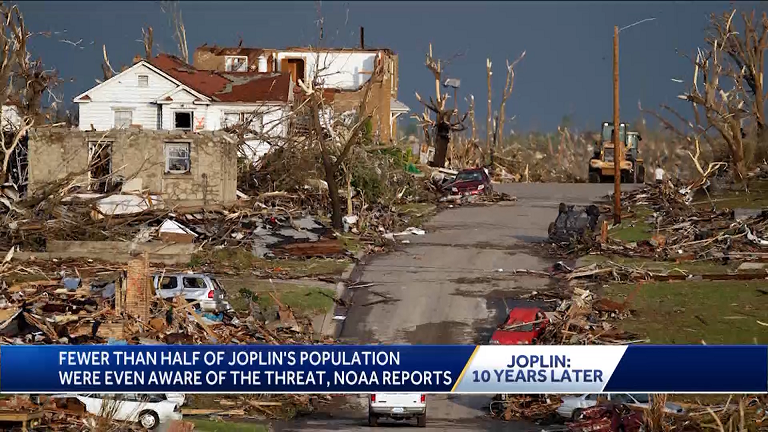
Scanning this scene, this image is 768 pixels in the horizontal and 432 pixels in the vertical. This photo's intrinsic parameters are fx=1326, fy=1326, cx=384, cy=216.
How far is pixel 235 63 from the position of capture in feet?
232

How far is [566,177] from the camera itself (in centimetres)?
8600

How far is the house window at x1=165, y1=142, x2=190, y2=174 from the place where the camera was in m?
50.5

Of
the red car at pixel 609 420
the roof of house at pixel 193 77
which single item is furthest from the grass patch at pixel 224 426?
the roof of house at pixel 193 77

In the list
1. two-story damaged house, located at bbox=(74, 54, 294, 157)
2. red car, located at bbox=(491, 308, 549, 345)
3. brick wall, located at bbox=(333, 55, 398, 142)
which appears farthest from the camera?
brick wall, located at bbox=(333, 55, 398, 142)

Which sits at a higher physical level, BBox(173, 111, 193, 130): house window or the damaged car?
BBox(173, 111, 193, 130): house window

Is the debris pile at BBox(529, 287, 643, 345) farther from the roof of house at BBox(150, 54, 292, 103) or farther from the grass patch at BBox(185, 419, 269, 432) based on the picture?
the roof of house at BBox(150, 54, 292, 103)

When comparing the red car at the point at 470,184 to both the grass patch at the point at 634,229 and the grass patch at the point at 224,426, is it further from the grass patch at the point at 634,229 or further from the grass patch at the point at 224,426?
the grass patch at the point at 224,426

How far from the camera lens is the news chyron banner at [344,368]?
18.6 metres

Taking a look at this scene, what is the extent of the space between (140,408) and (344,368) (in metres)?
8.60

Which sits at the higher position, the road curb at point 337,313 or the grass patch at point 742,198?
the grass patch at point 742,198

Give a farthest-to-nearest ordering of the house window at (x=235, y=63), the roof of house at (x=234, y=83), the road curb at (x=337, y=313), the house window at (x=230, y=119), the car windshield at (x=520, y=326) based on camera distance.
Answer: the house window at (x=235, y=63)
the roof of house at (x=234, y=83)
the house window at (x=230, y=119)
the road curb at (x=337, y=313)
the car windshield at (x=520, y=326)

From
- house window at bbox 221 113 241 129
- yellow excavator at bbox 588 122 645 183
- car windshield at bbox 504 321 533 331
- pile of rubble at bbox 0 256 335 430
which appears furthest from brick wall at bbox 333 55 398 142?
car windshield at bbox 504 321 533 331

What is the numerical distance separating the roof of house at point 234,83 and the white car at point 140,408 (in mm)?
33429

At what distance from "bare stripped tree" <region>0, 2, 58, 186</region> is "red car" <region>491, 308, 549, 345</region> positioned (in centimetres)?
2052
